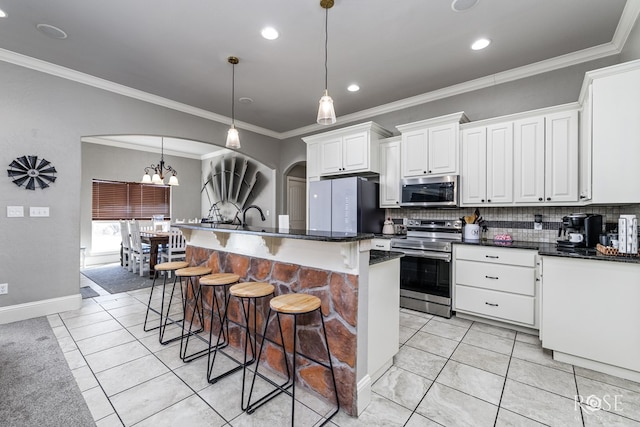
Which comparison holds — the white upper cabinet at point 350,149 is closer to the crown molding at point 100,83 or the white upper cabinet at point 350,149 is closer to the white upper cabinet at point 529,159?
the white upper cabinet at point 529,159

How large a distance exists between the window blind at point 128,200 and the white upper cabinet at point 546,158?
7.84 m

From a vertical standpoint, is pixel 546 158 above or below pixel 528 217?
above

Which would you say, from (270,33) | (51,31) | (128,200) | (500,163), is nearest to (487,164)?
(500,163)

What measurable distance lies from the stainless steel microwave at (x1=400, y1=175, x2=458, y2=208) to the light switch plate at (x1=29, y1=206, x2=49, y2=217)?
14.3 ft

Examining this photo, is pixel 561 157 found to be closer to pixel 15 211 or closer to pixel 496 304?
pixel 496 304

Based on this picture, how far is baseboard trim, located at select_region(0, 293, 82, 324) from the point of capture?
3082 millimetres

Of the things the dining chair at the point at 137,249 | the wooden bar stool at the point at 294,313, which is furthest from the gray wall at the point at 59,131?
the wooden bar stool at the point at 294,313

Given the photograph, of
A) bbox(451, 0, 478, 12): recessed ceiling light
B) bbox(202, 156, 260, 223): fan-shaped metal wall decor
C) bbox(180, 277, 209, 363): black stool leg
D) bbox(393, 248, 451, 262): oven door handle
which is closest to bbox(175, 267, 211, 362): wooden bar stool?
bbox(180, 277, 209, 363): black stool leg

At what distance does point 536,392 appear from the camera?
1926mm

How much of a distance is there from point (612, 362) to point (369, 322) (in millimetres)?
1888

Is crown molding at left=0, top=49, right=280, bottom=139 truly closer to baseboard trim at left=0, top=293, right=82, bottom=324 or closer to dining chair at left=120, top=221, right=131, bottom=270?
baseboard trim at left=0, top=293, right=82, bottom=324

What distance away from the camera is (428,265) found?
335 centimetres

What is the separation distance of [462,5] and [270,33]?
1664 millimetres

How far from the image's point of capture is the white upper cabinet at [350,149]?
3.98 meters
